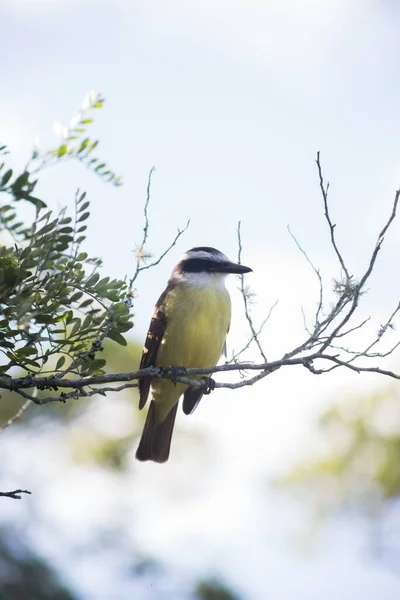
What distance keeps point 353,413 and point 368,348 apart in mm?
6857

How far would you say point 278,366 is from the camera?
428cm

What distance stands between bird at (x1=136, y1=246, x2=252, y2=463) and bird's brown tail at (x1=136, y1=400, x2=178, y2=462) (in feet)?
0.40

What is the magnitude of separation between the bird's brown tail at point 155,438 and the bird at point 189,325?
12cm

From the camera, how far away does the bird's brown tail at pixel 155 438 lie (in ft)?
22.9

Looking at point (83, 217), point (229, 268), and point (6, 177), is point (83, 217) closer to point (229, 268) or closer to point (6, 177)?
point (6, 177)

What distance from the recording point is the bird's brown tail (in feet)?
22.9

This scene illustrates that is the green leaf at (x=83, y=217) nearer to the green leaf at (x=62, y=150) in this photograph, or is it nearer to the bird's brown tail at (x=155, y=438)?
the green leaf at (x=62, y=150)

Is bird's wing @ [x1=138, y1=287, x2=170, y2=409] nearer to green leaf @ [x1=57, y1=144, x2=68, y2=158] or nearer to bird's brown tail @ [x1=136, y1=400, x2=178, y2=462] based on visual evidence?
bird's brown tail @ [x1=136, y1=400, x2=178, y2=462]

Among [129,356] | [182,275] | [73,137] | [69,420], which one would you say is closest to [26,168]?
[73,137]

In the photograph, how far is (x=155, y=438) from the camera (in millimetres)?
6984

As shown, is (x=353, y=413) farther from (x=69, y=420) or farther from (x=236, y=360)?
(x=236, y=360)

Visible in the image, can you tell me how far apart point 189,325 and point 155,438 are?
1167mm

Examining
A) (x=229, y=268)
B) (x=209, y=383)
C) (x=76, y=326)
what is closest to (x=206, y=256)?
(x=229, y=268)

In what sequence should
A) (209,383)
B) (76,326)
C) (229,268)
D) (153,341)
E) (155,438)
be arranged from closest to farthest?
(76,326) → (209,383) → (153,341) → (229,268) → (155,438)
